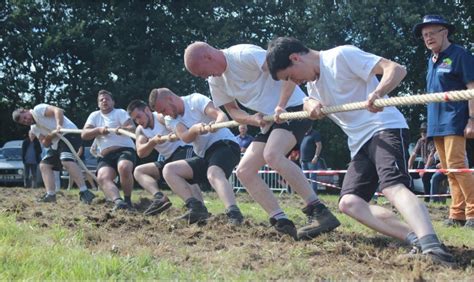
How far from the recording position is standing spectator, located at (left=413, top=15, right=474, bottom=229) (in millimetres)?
5949

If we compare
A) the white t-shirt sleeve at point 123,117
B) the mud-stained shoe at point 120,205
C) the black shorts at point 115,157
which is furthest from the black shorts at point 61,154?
the mud-stained shoe at point 120,205

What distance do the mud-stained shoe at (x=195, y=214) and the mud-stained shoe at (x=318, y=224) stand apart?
1.50 meters

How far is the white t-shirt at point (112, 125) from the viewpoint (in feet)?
28.3

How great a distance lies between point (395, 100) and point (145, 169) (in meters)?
4.35

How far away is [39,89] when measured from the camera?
82.8 feet

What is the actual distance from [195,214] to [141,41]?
1958 cm

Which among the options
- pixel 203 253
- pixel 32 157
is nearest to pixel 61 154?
pixel 203 253

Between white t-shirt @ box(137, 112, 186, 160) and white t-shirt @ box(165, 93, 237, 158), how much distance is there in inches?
34.6

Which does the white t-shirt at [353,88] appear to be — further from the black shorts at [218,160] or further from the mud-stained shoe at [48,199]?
the mud-stained shoe at [48,199]

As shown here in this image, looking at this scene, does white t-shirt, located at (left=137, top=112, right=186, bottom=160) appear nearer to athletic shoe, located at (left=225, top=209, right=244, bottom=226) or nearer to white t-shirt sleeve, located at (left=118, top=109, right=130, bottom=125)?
white t-shirt sleeve, located at (left=118, top=109, right=130, bottom=125)

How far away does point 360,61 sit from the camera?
4086 millimetres

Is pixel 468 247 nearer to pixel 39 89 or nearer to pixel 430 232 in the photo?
pixel 430 232

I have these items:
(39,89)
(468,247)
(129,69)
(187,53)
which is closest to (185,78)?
(129,69)

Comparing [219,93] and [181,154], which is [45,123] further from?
[219,93]
